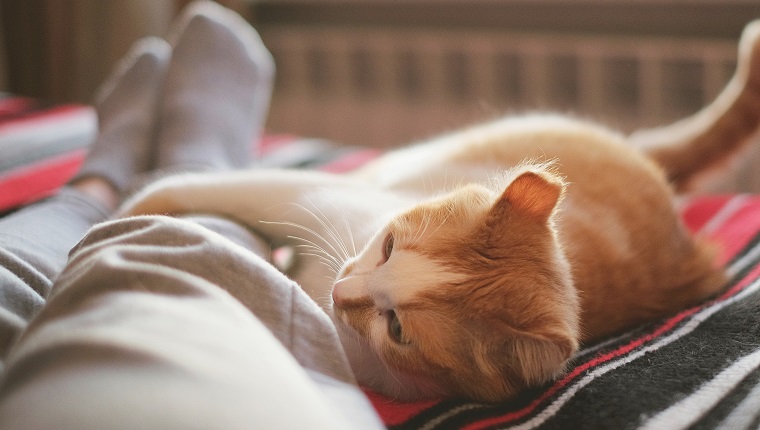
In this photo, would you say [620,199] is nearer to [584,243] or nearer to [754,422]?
[584,243]

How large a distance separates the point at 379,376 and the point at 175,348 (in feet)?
1.19

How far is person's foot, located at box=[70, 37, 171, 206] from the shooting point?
3.85 ft

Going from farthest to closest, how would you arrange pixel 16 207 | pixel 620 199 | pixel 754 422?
pixel 16 207 → pixel 620 199 → pixel 754 422

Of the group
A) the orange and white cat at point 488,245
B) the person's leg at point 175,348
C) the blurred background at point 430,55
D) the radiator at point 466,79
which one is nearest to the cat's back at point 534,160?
the orange and white cat at point 488,245

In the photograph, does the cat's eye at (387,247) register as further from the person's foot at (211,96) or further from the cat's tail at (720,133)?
the cat's tail at (720,133)

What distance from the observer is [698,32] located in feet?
6.25

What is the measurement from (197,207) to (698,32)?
1607 mm

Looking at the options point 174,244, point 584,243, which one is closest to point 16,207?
point 174,244

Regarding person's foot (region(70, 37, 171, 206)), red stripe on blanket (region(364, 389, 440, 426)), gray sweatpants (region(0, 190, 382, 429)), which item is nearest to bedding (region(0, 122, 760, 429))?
red stripe on blanket (region(364, 389, 440, 426))

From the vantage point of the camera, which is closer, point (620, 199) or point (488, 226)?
point (488, 226)

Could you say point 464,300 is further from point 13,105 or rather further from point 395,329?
point 13,105

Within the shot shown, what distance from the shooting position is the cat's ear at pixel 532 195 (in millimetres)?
737

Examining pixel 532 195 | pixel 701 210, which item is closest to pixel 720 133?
pixel 701 210

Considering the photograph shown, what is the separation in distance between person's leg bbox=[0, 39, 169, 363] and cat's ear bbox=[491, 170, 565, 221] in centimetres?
50
